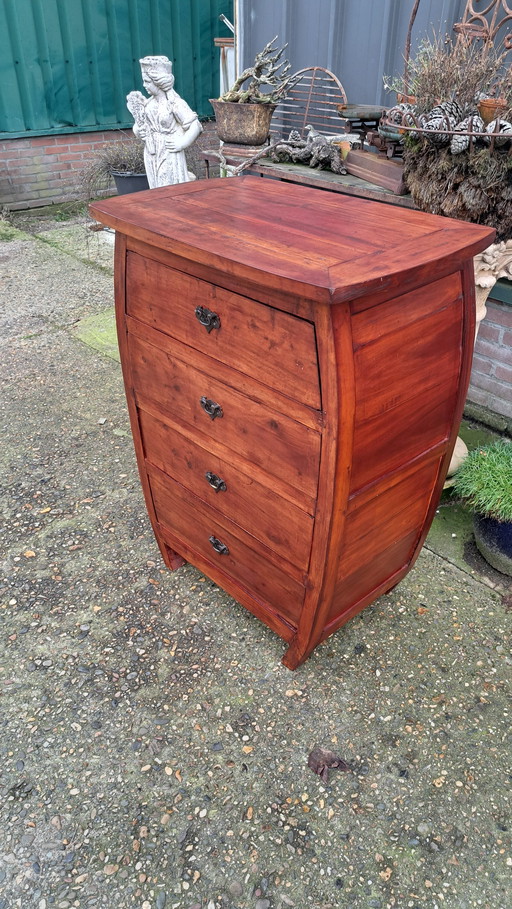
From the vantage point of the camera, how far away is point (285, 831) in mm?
1701

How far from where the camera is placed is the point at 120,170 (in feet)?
21.2

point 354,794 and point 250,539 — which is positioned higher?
point 250,539

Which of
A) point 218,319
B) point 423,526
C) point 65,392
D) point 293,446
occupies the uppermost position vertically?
point 218,319

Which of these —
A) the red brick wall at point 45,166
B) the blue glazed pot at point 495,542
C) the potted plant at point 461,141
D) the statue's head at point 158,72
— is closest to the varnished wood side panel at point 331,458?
the blue glazed pot at point 495,542

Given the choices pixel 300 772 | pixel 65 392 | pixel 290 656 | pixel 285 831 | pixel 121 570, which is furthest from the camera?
pixel 65 392

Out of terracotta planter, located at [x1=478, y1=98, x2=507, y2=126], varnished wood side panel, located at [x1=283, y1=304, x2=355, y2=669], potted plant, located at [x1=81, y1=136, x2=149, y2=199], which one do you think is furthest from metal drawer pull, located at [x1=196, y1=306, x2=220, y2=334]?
potted plant, located at [x1=81, y1=136, x2=149, y2=199]

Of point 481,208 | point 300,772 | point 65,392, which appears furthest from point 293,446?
point 65,392

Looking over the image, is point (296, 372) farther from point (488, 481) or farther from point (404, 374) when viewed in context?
point (488, 481)

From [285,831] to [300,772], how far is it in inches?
6.8

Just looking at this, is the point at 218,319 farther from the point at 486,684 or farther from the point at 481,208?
the point at 486,684

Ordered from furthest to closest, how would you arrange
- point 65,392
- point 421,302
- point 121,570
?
point 65,392 → point 121,570 → point 421,302

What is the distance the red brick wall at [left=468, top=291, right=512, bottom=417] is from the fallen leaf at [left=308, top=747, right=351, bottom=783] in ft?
6.64

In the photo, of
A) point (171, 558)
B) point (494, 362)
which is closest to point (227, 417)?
point (171, 558)

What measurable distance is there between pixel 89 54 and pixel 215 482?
6.86 meters
